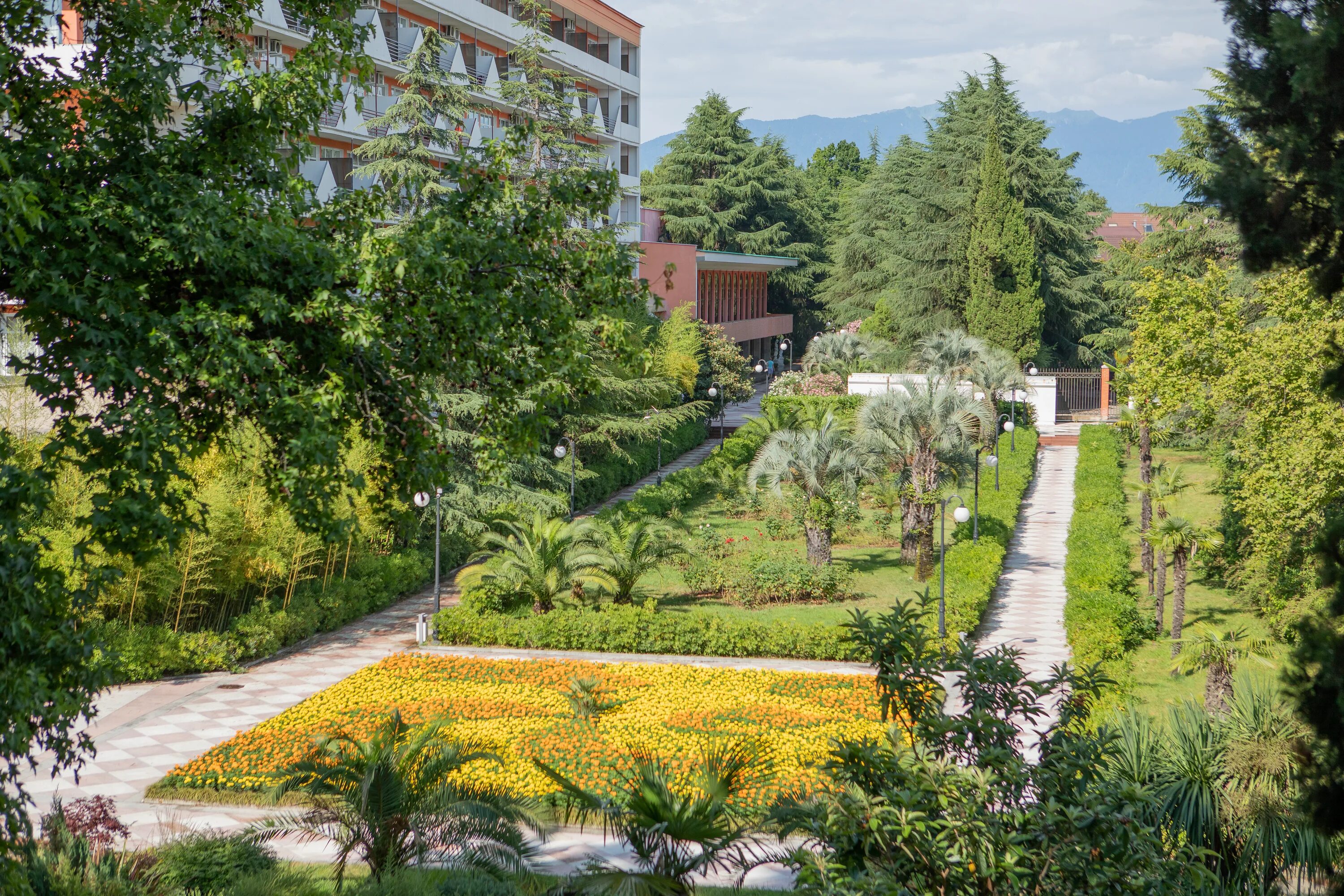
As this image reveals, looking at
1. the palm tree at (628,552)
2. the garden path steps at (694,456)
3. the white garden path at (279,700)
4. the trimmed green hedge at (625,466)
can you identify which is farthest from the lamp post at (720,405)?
the palm tree at (628,552)

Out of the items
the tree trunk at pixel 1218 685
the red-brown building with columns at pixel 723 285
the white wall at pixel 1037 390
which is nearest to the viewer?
the tree trunk at pixel 1218 685

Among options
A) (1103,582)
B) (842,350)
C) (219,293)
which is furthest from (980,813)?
(842,350)

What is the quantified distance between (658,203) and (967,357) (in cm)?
2775

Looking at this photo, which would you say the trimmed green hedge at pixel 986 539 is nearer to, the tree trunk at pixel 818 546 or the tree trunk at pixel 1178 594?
the tree trunk at pixel 818 546

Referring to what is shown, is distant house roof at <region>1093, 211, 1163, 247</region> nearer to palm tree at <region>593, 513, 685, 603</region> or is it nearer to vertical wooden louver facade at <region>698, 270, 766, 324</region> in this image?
vertical wooden louver facade at <region>698, 270, 766, 324</region>

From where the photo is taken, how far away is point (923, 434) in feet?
72.6

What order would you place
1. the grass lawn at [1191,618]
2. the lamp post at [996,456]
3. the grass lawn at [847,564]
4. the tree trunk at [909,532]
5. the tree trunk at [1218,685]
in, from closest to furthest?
the tree trunk at [1218,685]
the grass lawn at [1191,618]
the grass lawn at [847,564]
the tree trunk at [909,532]
the lamp post at [996,456]

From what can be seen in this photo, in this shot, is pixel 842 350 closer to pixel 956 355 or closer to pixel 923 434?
pixel 956 355

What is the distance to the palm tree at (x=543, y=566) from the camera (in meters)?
18.8

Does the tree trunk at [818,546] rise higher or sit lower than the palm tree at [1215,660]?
higher

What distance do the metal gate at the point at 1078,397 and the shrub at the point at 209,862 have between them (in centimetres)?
3852

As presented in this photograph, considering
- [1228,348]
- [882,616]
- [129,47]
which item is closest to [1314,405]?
[1228,348]

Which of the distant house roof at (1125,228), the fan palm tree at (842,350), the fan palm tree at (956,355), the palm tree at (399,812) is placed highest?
the distant house roof at (1125,228)

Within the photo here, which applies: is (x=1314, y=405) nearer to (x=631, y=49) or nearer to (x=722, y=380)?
(x=722, y=380)
